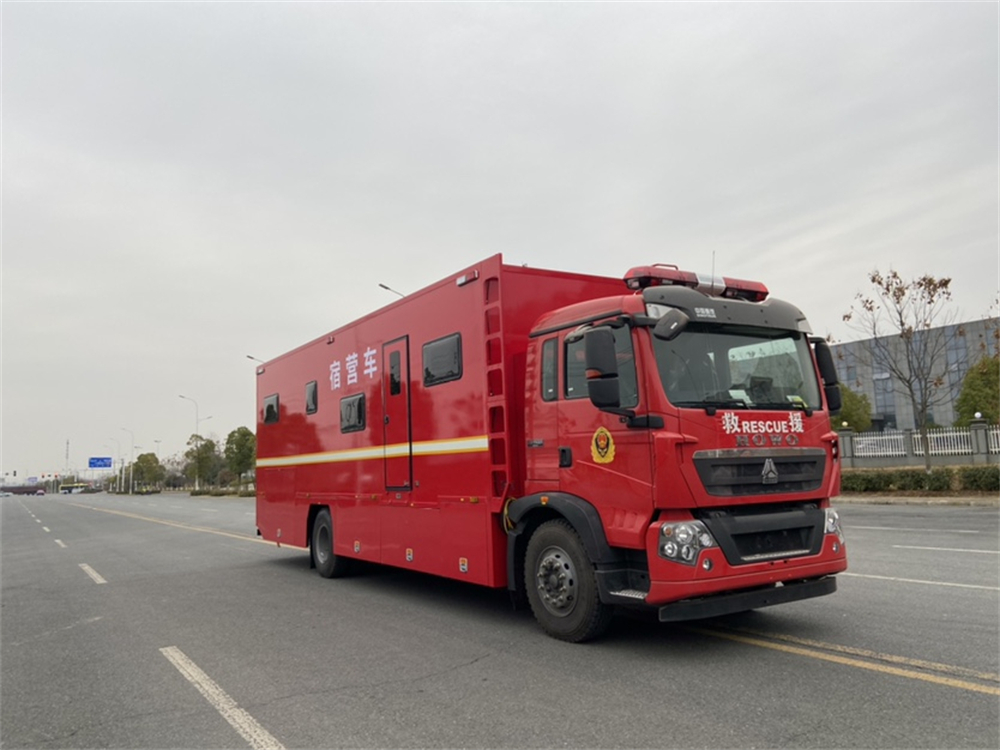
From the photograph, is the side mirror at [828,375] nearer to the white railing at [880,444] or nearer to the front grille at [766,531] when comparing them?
the front grille at [766,531]

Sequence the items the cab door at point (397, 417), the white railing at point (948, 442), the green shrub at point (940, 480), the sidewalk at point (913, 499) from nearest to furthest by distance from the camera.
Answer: the cab door at point (397, 417) → the sidewalk at point (913, 499) → the green shrub at point (940, 480) → the white railing at point (948, 442)

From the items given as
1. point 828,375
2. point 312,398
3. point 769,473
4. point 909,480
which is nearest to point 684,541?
point 769,473

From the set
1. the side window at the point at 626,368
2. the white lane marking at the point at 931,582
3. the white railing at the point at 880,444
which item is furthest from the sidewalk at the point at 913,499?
the side window at the point at 626,368

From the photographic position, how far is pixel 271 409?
12.9m

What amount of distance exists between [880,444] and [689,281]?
2799 centimetres

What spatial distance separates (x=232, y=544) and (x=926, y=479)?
64.3 feet

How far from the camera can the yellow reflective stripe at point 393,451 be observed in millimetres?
6937

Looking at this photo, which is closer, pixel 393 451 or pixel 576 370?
pixel 576 370

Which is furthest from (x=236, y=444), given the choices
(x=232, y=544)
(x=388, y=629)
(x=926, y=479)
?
(x=388, y=629)

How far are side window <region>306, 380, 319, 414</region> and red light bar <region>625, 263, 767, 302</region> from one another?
6448 mm

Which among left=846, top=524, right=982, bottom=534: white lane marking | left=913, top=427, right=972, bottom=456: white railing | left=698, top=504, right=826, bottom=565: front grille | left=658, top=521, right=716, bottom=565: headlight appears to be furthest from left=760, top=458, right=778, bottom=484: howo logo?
left=913, top=427, right=972, bottom=456: white railing

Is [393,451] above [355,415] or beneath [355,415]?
beneath

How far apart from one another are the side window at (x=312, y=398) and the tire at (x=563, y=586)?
5765mm

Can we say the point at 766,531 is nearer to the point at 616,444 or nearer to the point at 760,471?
the point at 760,471
